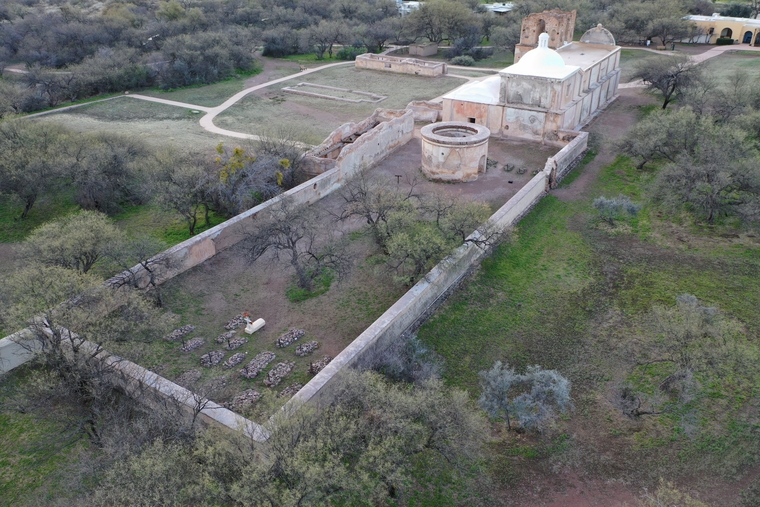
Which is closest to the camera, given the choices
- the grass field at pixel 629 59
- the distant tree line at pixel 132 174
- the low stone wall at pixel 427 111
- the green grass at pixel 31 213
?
the distant tree line at pixel 132 174

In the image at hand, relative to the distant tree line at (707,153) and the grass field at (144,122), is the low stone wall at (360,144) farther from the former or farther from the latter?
the distant tree line at (707,153)

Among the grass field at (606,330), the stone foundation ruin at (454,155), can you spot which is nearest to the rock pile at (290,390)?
the grass field at (606,330)

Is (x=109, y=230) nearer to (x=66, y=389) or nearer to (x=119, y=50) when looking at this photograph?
(x=66, y=389)

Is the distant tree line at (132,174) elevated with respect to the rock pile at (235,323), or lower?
elevated

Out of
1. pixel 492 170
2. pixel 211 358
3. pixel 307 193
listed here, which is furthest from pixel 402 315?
pixel 492 170

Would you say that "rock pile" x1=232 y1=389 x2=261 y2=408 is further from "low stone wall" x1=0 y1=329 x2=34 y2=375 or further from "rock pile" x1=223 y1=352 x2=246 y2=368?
"low stone wall" x1=0 y1=329 x2=34 y2=375

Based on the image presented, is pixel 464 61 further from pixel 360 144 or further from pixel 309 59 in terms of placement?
pixel 360 144
